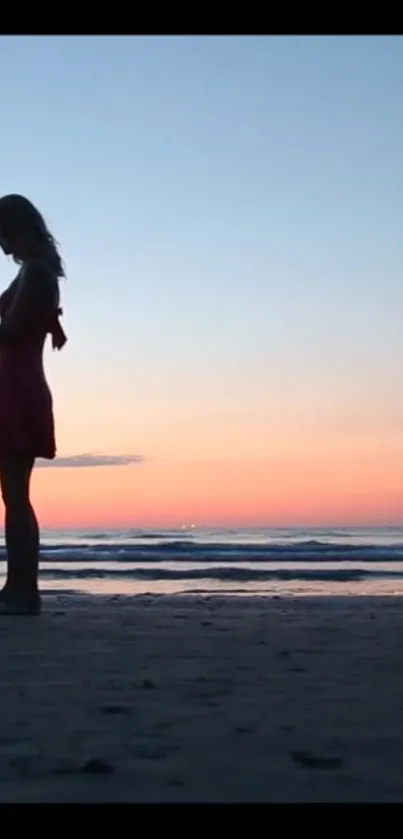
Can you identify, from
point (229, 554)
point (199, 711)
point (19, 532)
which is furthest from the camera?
point (229, 554)

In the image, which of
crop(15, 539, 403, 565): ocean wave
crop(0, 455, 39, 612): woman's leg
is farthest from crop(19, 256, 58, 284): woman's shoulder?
crop(15, 539, 403, 565): ocean wave

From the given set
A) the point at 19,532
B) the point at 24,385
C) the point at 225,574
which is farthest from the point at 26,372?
the point at 225,574

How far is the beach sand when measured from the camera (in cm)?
200

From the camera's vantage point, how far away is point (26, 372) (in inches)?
208

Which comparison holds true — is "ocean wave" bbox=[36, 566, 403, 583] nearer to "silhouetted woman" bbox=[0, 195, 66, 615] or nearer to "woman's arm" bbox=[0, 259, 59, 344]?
"silhouetted woman" bbox=[0, 195, 66, 615]

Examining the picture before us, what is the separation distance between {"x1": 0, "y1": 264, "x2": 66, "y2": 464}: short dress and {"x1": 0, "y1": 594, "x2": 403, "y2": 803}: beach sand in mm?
853

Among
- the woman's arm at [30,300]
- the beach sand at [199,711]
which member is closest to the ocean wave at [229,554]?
the woman's arm at [30,300]

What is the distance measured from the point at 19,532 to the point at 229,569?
784 cm

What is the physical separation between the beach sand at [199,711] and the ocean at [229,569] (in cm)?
495

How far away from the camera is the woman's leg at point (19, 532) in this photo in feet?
16.7

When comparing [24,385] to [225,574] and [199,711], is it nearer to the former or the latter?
[199,711]

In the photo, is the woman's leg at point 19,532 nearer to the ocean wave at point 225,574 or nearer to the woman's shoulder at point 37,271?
the woman's shoulder at point 37,271

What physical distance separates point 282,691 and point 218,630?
167cm
